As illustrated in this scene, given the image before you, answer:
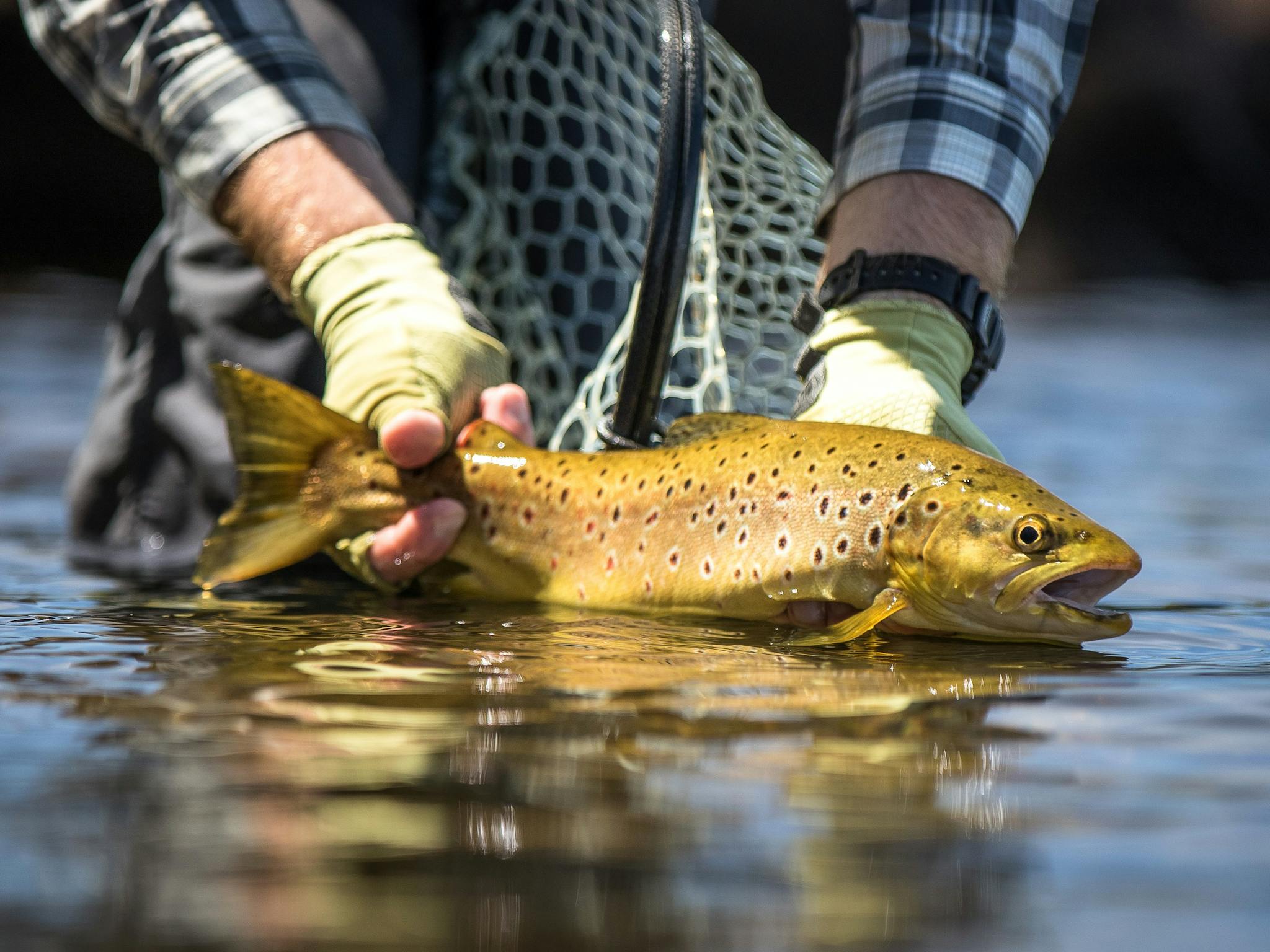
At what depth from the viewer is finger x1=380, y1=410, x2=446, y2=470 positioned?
288 centimetres

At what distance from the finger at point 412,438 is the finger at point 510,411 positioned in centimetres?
26

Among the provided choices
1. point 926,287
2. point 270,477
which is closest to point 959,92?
point 926,287

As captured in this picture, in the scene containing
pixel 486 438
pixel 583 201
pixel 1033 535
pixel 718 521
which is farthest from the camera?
pixel 583 201

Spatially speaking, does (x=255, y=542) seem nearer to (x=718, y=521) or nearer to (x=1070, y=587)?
(x=718, y=521)

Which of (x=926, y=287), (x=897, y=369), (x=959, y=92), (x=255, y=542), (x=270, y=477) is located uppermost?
(x=959, y=92)

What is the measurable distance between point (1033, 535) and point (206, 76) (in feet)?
7.24

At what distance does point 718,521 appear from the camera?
2639 millimetres

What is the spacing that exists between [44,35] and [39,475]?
200cm

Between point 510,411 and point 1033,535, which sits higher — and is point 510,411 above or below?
above

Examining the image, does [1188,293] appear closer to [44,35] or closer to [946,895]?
[44,35]

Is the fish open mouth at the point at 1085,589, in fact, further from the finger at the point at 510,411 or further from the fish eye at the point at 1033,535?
the finger at the point at 510,411

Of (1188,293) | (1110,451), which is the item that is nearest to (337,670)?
(1110,451)

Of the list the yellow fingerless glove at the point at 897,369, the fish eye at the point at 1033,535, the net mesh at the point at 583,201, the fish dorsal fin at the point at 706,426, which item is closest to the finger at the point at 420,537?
the fish dorsal fin at the point at 706,426

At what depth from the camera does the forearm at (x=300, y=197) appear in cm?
337
